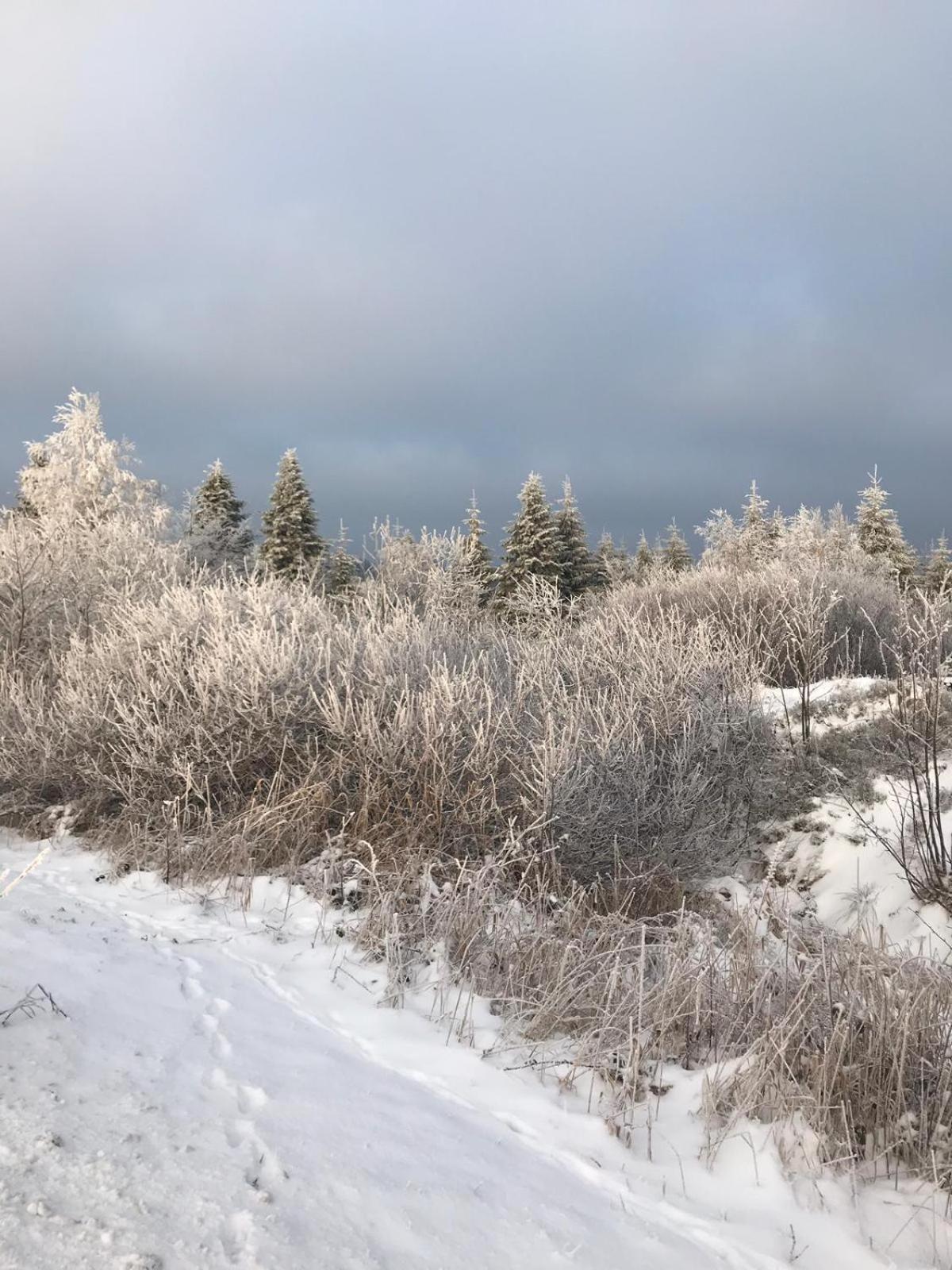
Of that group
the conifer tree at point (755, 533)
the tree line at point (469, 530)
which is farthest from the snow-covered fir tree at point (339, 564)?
the conifer tree at point (755, 533)

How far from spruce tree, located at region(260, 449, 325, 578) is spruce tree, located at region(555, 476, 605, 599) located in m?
9.64

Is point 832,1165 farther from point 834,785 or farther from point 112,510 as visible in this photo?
point 112,510

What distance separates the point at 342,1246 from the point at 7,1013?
1.57 meters

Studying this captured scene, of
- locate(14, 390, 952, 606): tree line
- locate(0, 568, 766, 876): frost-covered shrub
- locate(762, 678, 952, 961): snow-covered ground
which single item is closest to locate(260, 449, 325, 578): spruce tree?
locate(14, 390, 952, 606): tree line

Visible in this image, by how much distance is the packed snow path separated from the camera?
1.73 m

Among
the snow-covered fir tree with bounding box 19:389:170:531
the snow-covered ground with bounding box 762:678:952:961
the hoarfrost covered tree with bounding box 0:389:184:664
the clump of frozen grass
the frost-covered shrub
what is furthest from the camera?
the snow-covered fir tree with bounding box 19:389:170:531

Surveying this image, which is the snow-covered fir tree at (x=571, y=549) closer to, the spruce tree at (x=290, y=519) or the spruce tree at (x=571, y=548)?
the spruce tree at (x=571, y=548)

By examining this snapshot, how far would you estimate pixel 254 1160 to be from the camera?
206 centimetres

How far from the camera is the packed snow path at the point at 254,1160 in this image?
5.66 feet

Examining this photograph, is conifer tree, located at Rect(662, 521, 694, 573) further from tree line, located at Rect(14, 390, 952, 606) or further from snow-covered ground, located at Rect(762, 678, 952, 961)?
snow-covered ground, located at Rect(762, 678, 952, 961)

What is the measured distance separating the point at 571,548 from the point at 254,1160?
28241 mm

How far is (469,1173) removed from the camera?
87.6 inches

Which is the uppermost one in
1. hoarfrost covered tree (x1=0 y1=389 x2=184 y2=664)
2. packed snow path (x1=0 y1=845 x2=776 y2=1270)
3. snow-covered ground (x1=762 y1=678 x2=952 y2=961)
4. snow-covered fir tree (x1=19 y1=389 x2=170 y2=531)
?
snow-covered fir tree (x1=19 y1=389 x2=170 y2=531)

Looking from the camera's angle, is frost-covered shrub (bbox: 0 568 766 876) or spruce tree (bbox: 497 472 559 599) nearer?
frost-covered shrub (bbox: 0 568 766 876)
